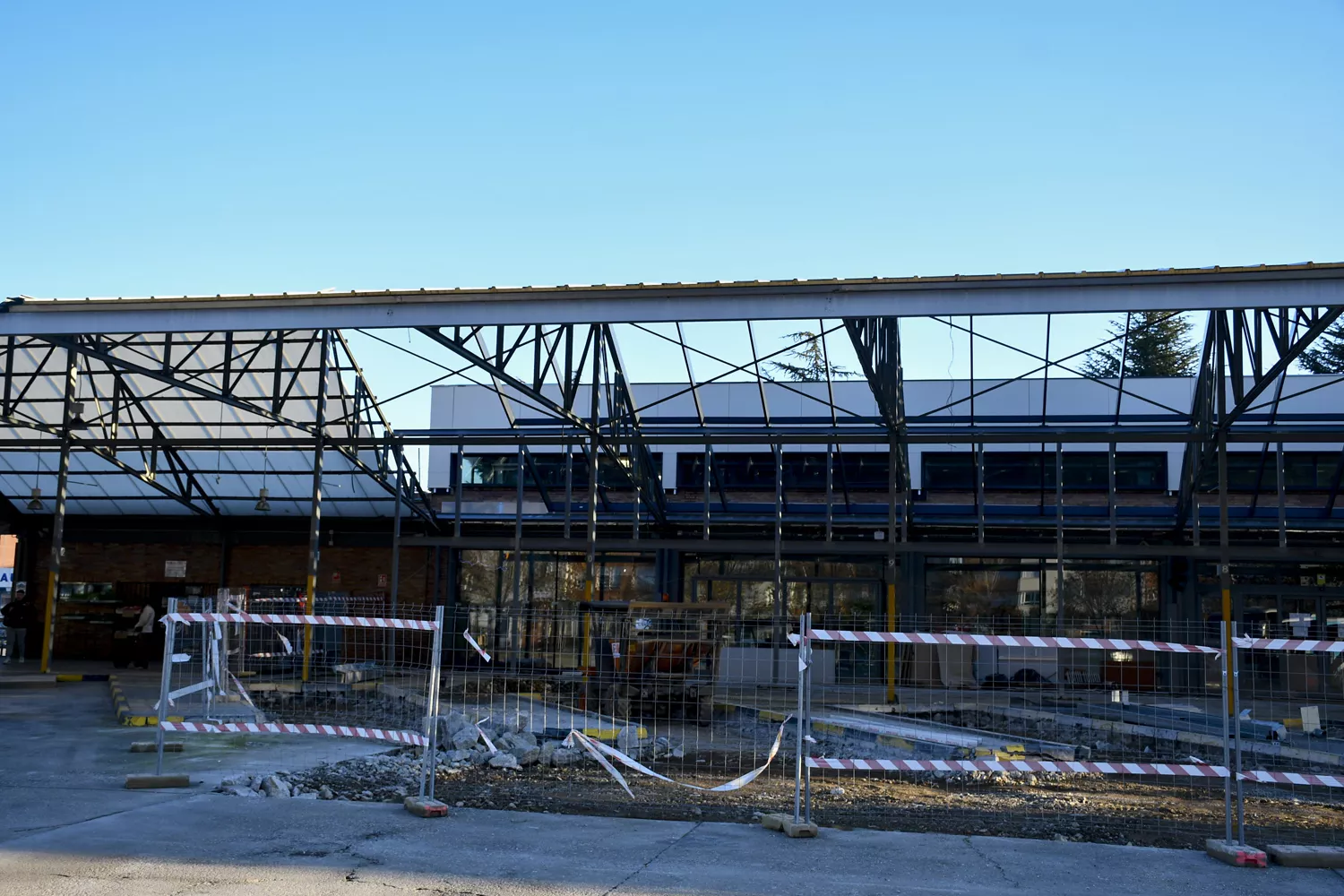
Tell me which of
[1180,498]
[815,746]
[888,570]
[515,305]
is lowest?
[815,746]

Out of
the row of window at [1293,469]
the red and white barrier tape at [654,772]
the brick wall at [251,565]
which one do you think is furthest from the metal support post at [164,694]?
the row of window at [1293,469]

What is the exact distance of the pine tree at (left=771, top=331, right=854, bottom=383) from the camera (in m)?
21.4

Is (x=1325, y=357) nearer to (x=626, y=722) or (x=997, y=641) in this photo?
(x=626, y=722)

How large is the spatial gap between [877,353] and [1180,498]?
27.9 feet

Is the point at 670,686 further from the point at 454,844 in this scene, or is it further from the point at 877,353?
the point at 454,844

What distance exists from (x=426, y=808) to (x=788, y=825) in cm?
258

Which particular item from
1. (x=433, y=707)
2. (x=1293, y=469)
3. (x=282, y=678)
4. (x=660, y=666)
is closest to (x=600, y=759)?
(x=433, y=707)

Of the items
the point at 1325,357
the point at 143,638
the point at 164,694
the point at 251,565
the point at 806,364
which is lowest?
the point at 143,638

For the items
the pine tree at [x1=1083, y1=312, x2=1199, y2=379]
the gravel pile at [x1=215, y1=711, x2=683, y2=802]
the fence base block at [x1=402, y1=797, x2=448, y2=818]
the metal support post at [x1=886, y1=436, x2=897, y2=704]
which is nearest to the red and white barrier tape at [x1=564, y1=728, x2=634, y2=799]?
the gravel pile at [x1=215, y1=711, x2=683, y2=802]

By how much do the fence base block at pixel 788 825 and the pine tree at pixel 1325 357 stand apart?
30.2 meters

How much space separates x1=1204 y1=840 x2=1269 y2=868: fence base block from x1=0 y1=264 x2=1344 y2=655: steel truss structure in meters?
7.64

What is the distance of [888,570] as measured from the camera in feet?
67.6

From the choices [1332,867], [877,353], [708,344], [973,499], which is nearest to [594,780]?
[1332,867]

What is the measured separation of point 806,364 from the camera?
22.9m
